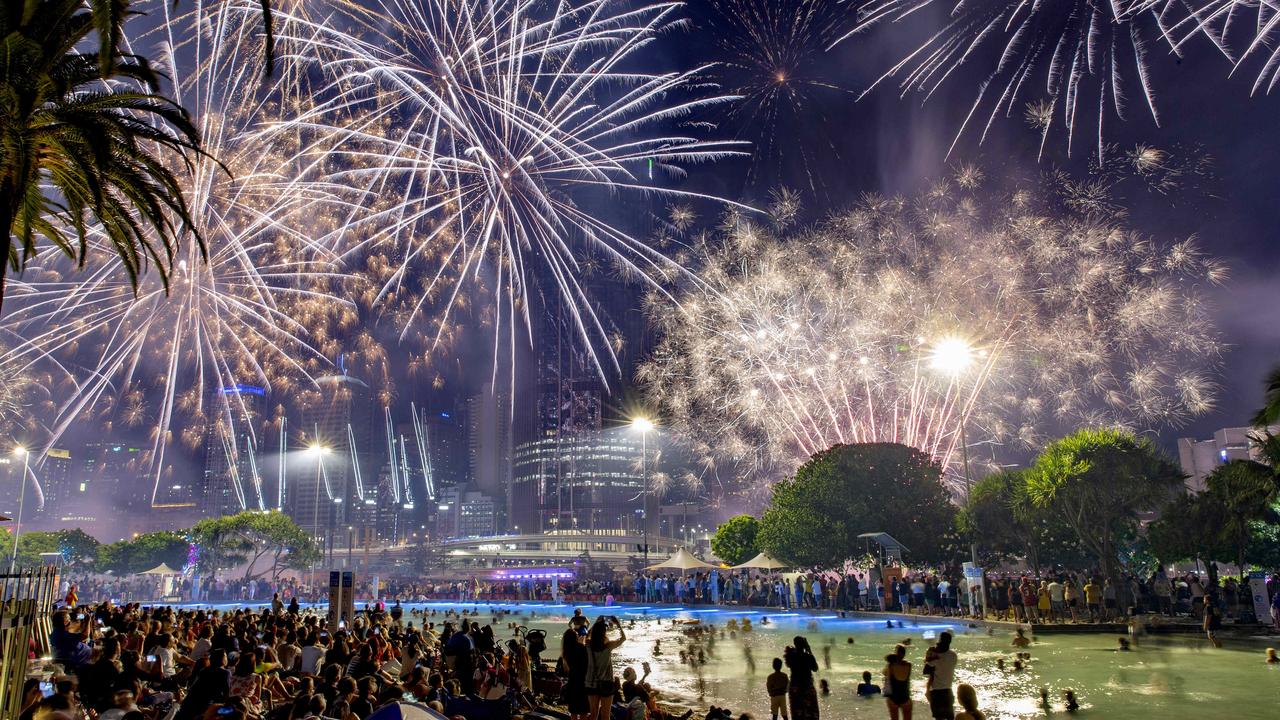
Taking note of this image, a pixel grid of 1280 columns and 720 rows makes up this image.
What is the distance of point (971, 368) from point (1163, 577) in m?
13.4

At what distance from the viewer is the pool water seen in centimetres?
1359

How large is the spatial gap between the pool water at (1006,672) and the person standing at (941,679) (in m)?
2.10

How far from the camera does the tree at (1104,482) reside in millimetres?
30019

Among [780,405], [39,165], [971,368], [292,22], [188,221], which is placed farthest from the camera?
[780,405]

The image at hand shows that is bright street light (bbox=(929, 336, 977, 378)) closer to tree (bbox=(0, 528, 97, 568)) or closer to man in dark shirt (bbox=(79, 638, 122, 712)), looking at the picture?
man in dark shirt (bbox=(79, 638, 122, 712))

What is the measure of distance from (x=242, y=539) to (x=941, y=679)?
74908 millimetres

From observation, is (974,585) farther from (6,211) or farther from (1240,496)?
(6,211)

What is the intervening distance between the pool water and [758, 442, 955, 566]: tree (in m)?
10.4

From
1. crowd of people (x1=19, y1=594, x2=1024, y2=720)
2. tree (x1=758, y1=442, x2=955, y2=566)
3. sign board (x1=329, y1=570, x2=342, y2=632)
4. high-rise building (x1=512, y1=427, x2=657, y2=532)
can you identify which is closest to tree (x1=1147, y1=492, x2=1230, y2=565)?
tree (x1=758, y1=442, x2=955, y2=566)

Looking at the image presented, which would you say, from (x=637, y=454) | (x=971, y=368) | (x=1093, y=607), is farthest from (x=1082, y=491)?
(x=637, y=454)

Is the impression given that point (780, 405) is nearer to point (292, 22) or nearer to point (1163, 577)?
point (1163, 577)

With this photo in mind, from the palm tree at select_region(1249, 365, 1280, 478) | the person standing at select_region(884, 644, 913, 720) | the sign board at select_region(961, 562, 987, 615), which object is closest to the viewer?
the person standing at select_region(884, 644, 913, 720)

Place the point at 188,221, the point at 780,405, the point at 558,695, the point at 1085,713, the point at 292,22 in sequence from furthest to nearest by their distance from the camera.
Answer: the point at 780,405 → the point at 292,22 → the point at 558,695 → the point at 1085,713 → the point at 188,221

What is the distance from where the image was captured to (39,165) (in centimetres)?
925
